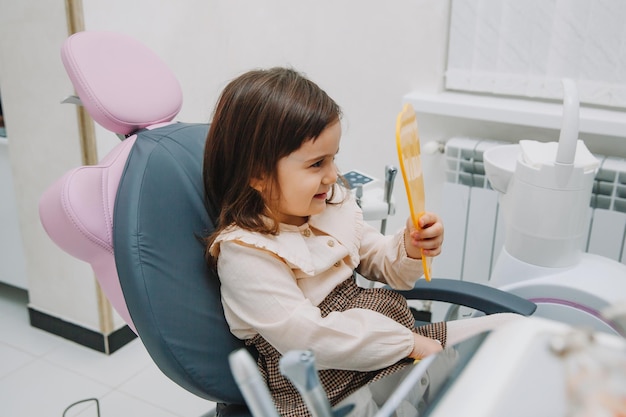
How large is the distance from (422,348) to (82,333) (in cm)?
151

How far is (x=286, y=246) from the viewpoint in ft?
3.40

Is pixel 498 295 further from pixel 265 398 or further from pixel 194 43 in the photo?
pixel 194 43

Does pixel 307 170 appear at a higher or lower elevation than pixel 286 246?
higher

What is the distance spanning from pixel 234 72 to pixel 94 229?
1296 millimetres

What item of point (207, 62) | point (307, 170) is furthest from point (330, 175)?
point (207, 62)

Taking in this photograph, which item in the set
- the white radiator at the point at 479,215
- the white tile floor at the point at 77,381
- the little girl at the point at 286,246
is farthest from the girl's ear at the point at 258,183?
the white tile floor at the point at 77,381

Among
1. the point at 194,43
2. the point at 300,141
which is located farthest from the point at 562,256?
the point at 194,43

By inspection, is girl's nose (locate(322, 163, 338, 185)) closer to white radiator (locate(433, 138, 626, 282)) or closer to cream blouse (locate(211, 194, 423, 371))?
cream blouse (locate(211, 194, 423, 371))

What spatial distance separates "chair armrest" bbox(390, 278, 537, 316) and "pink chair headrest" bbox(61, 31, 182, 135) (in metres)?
0.62

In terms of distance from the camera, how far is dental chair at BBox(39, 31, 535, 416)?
3.06ft

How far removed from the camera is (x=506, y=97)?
176 cm

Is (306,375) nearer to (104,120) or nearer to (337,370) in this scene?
(337,370)

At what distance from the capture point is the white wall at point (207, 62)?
182 centimetres

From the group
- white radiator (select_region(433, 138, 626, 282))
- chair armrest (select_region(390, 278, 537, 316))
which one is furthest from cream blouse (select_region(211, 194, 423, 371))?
white radiator (select_region(433, 138, 626, 282))
